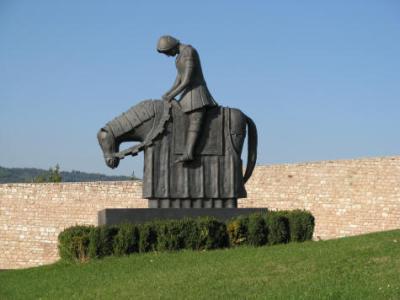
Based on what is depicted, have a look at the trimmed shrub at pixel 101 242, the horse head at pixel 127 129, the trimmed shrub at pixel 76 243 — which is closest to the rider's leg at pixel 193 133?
the horse head at pixel 127 129

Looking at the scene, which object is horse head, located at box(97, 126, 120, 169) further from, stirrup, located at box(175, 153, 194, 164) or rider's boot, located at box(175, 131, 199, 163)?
rider's boot, located at box(175, 131, 199, 163)

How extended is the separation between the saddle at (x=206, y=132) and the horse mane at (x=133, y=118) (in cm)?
33

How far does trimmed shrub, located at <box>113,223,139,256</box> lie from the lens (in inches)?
400

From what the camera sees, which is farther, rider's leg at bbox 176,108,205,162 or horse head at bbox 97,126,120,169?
horse head at bbox 97,126,120,169

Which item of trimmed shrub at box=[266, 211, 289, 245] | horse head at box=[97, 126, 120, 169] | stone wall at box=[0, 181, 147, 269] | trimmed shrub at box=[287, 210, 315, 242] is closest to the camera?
trimmed shrub at box=[266, 211, 289, 245]

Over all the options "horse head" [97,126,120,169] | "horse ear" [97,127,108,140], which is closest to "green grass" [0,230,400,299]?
"horse head" [97,126,120,169]

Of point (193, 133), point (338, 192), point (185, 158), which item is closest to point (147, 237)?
point (185, 158)

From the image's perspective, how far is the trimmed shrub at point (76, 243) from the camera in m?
10.2

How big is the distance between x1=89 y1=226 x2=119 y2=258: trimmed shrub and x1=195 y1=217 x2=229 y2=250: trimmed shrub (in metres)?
1.09

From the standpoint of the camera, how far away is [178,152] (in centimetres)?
1112

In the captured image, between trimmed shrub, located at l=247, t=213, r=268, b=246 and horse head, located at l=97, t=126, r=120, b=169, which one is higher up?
horse head, located at l=97, t=126, r=120, b=169

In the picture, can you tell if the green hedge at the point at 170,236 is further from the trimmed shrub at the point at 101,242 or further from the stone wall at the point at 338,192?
the stone wall at the point at 338,192

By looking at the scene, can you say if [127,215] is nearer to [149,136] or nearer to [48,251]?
[149,136]

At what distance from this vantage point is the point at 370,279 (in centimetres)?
739
